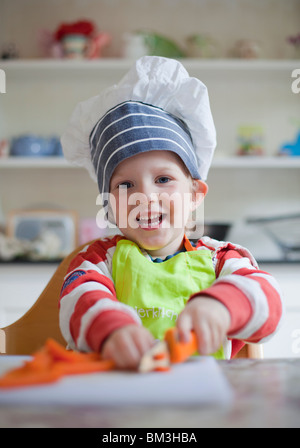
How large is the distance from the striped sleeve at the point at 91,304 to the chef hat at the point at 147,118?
0.44ft

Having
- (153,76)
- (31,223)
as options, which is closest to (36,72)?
(31,223)

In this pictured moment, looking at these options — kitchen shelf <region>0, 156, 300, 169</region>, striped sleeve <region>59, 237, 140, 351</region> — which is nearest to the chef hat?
striped sleeve <region>59, 237, 140, 351</region>

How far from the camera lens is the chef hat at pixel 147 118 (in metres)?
0.81

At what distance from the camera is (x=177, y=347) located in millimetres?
442

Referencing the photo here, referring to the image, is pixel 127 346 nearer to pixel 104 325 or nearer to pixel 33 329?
pixel 104 325

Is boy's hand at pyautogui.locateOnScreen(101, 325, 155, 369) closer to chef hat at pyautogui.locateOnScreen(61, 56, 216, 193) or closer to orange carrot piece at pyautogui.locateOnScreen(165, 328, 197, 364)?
orange carrot piece at pyautogui.locateOnScreen(165, 328, 197, 364)

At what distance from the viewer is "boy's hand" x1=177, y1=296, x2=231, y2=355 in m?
0.50

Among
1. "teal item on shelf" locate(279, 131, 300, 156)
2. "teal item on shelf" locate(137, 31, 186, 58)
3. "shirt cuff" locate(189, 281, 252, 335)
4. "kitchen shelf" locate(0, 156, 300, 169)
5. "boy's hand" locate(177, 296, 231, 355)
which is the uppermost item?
"teal item on shelf" locate(137, 31, 186, 58)

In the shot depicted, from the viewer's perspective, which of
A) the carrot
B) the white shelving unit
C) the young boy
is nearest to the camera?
the carrot

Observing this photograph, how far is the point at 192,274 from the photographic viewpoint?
0.79 m

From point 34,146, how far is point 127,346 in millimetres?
2114

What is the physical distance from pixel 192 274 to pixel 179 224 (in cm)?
9

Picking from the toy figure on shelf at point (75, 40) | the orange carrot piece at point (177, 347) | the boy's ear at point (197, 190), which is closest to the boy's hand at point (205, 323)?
the orange carrot piece at point (177, 347)

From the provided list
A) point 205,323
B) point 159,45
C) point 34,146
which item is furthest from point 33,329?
point 159,45
